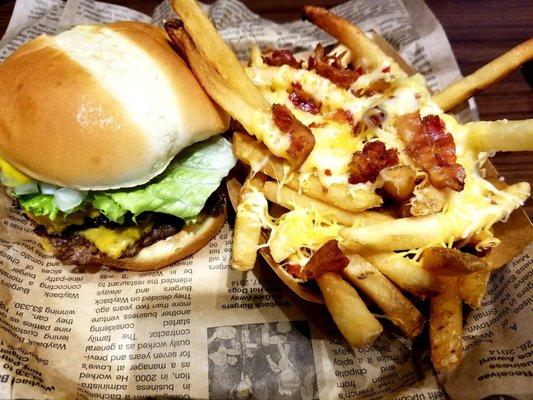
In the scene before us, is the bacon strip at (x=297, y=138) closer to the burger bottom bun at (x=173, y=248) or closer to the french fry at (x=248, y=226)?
the french fry at (x=248, y=226)

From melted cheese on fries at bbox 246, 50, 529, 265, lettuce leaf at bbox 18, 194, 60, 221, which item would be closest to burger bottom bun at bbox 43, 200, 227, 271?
lettuce leaf at bbox 18, 194, 60, 221

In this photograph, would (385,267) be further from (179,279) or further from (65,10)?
(65,10)

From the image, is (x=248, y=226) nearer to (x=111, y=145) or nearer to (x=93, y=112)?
(x=111, y=145)

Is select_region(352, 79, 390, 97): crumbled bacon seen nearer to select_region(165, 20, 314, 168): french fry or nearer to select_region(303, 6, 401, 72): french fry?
select_region(303, 6, 401, 72): french fry

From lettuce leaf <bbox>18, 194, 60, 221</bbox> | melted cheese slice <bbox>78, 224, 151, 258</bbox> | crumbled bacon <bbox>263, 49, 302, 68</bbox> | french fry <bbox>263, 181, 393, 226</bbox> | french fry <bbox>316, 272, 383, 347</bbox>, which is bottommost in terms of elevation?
melted cheese slice <bbox>78, 224, 151, 258</bbox>

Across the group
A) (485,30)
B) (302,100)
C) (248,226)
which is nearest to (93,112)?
(248,226)

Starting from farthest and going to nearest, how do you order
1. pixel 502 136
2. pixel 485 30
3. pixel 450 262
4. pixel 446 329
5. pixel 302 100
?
pixel 485 30, pixel 302 100, pixel 502 136, pixel 446 329, pixel 450 262
